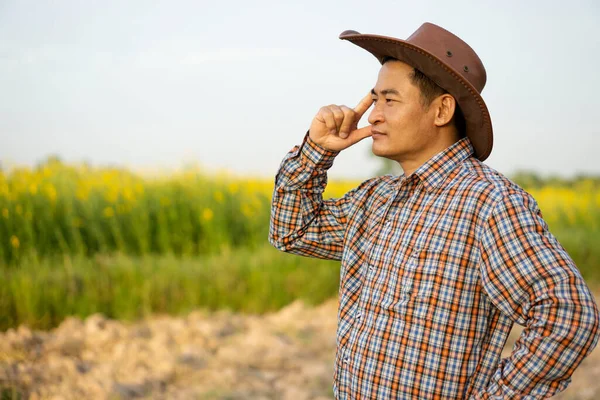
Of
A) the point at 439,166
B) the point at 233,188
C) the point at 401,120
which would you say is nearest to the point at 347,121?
the point at 401,120

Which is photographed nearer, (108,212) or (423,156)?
(423,156)

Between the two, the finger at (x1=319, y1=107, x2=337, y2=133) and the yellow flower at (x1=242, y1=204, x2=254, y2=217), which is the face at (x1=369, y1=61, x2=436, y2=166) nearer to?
the finger at (x1=319, y1=107, x2=337, y2=133)

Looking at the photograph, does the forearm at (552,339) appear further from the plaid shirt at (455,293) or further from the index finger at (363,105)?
the index finger at (363,105)

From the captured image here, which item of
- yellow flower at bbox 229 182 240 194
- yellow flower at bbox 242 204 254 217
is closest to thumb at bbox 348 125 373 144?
yellow flower at bbox 242 204 254 217

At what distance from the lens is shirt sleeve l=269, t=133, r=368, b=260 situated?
217 centimetres

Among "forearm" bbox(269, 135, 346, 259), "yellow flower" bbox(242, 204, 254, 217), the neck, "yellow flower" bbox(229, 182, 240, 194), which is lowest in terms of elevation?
"yellow flower" bbox(242, 204, 254, 217)

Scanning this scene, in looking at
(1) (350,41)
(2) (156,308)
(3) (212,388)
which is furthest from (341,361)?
(2) (156,308)

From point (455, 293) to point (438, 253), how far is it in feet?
0.35

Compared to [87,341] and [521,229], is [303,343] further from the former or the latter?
[521,229]

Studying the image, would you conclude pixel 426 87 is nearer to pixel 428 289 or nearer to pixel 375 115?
pixel 375 115

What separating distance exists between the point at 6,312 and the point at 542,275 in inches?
163

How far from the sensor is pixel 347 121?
213 cm

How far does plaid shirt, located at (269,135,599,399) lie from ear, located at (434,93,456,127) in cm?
9

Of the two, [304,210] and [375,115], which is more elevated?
[375,115]
